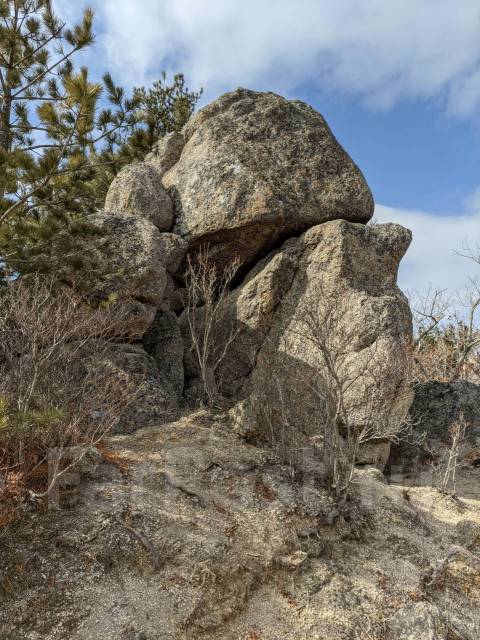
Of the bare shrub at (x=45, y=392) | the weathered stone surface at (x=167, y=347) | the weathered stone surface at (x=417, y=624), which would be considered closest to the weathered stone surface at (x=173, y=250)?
the weathered stone surface at (x=167, y=347)

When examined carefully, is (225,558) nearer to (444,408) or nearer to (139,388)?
(139,388)

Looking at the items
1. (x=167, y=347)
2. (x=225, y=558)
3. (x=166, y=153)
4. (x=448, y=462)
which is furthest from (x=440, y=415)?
(x=166, y=153)

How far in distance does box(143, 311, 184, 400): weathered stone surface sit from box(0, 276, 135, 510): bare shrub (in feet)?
6.02

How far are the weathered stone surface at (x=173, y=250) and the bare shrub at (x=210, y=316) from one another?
345 mm

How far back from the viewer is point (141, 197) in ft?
45.2

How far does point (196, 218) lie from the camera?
44.7 feet

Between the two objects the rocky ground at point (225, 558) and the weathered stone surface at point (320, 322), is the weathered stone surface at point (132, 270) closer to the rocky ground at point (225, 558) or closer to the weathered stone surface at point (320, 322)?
the weathered stone surface at point (320, 322)

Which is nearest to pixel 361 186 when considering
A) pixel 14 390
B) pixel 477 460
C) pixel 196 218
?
pixel 196 218

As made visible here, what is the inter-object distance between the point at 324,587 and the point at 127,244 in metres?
Result: 8.05

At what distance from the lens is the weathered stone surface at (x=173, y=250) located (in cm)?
1317

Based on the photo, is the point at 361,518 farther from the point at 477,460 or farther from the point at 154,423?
the point at 477,460

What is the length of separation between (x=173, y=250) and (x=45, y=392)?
210 inches

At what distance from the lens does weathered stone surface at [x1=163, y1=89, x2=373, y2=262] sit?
1319 cm

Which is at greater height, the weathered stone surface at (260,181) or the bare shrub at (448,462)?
the weathered stone surface at (260,181)
